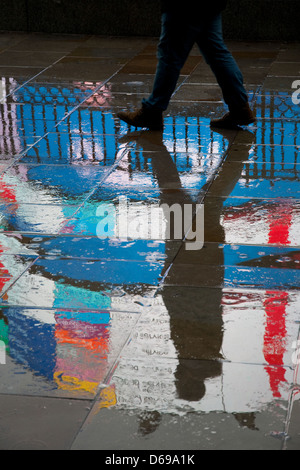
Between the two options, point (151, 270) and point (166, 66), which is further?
point (166, 66)

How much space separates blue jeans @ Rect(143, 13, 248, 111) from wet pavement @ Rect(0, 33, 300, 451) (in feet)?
1.08

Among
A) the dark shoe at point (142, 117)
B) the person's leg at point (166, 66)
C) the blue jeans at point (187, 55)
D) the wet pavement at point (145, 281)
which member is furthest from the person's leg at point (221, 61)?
the dark shoe at point (142, 117)

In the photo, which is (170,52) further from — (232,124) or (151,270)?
(151,270)

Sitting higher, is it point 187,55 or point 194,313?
point 187,55

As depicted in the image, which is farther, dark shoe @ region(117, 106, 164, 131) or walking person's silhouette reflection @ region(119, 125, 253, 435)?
dark shoe @ region(117, 106, 164, 131)

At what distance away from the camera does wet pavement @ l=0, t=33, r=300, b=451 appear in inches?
127

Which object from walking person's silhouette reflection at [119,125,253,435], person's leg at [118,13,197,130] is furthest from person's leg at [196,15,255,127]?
walking person's silhouette reflection at [119,125,253,435]

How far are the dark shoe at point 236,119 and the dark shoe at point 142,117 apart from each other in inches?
21.2

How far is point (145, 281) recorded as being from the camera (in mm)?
4438

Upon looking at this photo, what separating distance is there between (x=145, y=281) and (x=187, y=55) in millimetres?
3280

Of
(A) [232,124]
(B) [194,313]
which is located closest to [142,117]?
(A) [232,124]

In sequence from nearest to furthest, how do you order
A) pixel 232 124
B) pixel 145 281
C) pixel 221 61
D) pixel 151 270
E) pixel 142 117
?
pixel 145 281 < pixel 151 270 < pixel 221 61 < pixel 142 117 < pixel 232 124

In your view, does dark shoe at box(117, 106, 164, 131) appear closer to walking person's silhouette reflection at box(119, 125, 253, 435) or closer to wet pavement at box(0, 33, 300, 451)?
wet pavement at box(0, 33, 300, 451)
